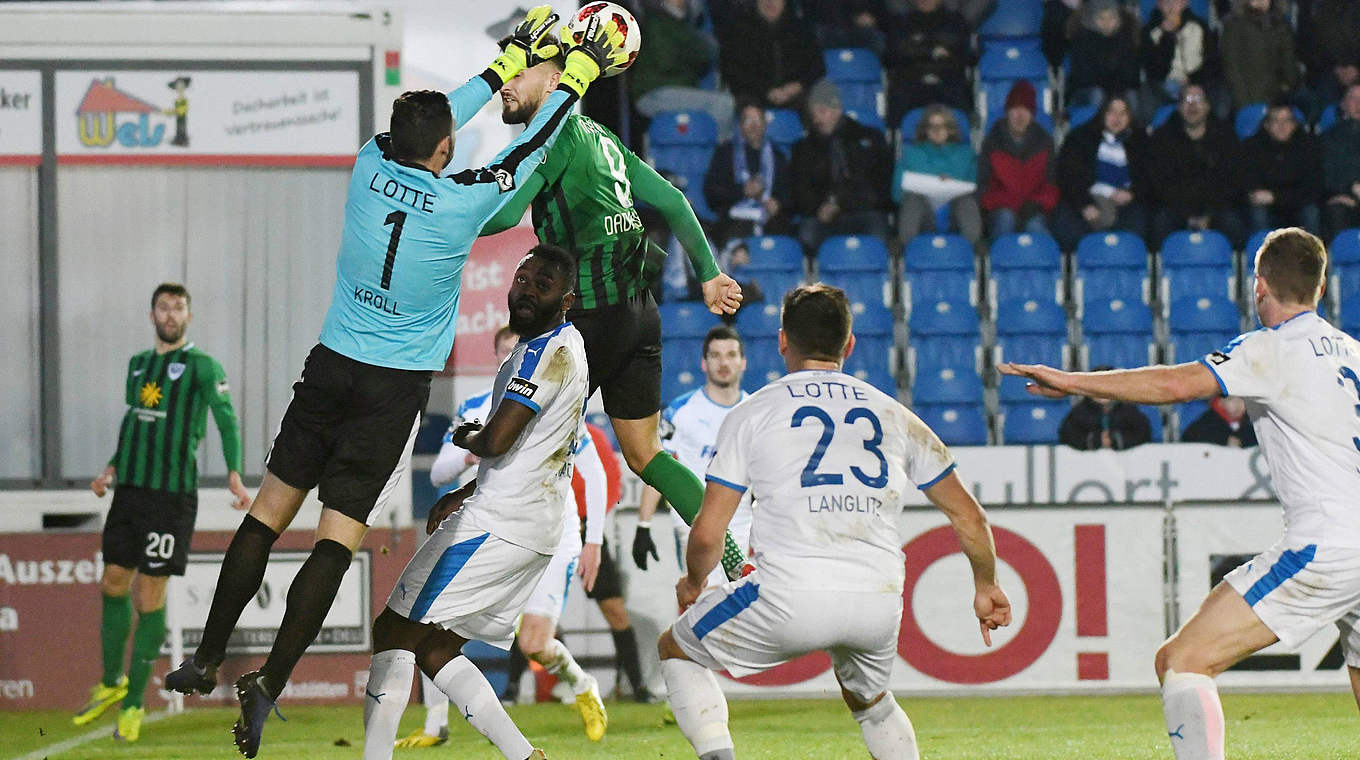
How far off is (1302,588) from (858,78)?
10200 millimetres

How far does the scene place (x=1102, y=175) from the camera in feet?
45.6

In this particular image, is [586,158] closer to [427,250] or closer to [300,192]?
[427,250]

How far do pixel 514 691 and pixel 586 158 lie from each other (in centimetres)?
526

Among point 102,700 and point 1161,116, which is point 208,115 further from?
point 1161,116

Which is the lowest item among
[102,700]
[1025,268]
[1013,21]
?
[102,700]

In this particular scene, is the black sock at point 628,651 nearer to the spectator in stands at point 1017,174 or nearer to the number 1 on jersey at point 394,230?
the number 1 on jersey at point 394,230

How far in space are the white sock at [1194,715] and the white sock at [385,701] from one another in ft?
7.86

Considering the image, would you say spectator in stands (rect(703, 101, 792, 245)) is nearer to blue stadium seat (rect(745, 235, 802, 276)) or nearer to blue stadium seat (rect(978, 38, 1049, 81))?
blue stadium seat (rect(745, 235, 802, 276))

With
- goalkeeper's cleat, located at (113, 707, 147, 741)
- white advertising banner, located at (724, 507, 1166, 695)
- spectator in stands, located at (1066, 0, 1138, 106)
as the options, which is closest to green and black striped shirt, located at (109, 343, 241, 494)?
goalkeeper's cleat, located at (113, 707, 147, 741)

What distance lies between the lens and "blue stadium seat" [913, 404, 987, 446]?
12.6 meters

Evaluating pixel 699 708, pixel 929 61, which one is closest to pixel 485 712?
pixel 699 708

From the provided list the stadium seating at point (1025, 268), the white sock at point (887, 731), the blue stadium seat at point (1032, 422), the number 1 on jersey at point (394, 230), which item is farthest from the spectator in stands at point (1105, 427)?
the number 1 on jersey at point (394, 230)

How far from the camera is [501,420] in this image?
5.35 meters

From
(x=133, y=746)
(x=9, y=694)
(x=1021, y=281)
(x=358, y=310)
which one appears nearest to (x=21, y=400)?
(x=9, y=694)
